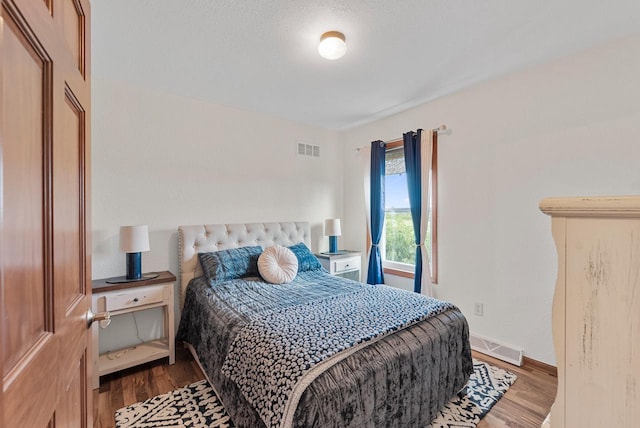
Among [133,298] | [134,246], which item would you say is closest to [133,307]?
[133,298]

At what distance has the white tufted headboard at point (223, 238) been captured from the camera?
277 centimetres

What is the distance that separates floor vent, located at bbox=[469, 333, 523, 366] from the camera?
2410 millimetres

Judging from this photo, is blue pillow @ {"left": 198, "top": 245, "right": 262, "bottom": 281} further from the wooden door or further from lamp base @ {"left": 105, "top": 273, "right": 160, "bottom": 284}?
the wooden door

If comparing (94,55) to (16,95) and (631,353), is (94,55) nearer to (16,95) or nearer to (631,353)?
(16,95)

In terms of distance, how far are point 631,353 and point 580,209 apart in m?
0.23

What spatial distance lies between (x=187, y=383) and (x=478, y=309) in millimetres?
2630

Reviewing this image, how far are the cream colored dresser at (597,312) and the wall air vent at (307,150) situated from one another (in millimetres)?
3441

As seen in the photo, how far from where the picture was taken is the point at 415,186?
3.11 m

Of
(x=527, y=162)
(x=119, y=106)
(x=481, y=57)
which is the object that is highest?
(x=481, y=57)

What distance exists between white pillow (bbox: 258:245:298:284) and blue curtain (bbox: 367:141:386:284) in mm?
1154

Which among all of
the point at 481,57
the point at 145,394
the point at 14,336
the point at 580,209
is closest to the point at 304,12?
the point at 481,57

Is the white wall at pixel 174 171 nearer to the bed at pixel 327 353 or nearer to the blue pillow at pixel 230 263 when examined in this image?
the blue pillow at pixel 230 263

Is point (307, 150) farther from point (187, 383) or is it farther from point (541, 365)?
point (541, 365)

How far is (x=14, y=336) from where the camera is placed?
468 millimetres
